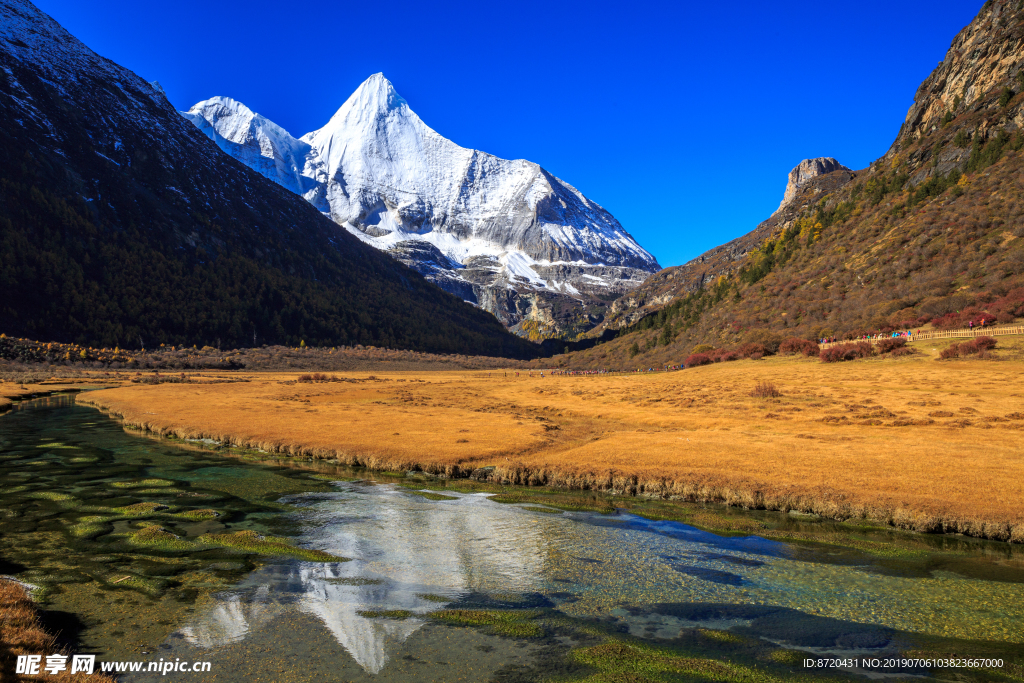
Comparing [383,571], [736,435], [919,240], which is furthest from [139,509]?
[919,240]

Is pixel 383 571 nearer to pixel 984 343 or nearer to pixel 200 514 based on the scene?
pixel 200 514

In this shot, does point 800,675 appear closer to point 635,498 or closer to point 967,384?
point 635,498

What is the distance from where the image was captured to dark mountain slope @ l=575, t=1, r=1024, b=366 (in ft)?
185

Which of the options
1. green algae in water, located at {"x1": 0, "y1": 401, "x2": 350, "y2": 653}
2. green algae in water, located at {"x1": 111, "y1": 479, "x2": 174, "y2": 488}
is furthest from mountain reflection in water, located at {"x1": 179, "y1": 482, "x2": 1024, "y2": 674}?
green algae in water, located at {"x1": 111, "y1": 479, "x2": 174, "y2": 488}

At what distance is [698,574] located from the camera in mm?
13031

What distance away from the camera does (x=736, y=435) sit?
92.2 ft

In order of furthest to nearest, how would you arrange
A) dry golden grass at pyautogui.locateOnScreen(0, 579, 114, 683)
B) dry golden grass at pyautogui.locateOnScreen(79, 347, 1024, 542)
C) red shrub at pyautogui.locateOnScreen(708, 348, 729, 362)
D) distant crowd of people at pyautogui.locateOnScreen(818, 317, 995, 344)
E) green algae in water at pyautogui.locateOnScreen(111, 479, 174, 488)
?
red shrub at pyautogui.locateOnScreen(708, 348, 729, 362), distant crowd of people at pyautogui.locateOnScreen(818, 317, 995, 344), green algae in water at pyautogui.locateOnScreen(111, 479, 174, 488), dry golden grass at pyautogui.locateOnScreen(79, 347, 1024, 542), dry golden grass at pyautogui.locateOnScreen(0, 579, 114, 683)

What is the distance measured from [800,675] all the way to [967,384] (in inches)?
1457

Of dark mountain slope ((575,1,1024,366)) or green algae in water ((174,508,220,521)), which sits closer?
green algae in water ((174,508,220,521))

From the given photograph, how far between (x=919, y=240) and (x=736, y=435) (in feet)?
192

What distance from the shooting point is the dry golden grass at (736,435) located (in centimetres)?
1761

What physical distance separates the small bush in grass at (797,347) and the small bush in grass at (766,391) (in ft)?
60.8

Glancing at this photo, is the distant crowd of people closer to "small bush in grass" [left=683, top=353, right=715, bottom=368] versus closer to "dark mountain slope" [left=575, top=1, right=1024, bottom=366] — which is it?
"dark mountain slope" [left=575, top=1, right=1024, bottom=366]

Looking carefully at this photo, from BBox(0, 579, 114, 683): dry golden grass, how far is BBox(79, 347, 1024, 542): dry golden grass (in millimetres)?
15453
